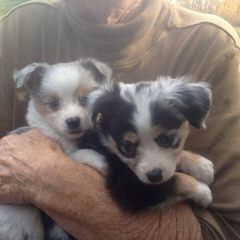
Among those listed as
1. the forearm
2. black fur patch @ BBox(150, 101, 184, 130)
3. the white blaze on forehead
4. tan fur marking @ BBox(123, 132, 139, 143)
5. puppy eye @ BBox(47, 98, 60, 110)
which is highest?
black fur patch @ BBox(150, 101, 184, 130)

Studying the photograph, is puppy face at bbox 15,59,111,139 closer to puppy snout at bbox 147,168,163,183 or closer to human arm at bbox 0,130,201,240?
human arm at bbox 0,130,201,240

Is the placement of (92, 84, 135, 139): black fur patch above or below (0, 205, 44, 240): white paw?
above

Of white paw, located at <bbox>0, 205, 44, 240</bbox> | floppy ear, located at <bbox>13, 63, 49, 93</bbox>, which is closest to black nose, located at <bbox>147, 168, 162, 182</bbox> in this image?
white paw, located at <bbox>0, 205, 44, 240</bbox>

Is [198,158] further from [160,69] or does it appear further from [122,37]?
[122,37]

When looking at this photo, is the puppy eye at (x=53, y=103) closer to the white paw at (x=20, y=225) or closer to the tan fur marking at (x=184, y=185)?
the white paw at (x=20, y=225)

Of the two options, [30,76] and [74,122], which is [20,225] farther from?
[30,76]

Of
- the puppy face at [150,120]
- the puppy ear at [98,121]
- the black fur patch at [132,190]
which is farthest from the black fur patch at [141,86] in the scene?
the black fur patch at [132,190]
